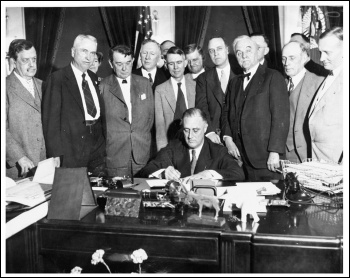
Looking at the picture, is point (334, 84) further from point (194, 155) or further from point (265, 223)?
point (265, 223)

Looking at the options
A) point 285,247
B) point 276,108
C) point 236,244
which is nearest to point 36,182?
point 236,244

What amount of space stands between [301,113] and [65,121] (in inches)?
80.8

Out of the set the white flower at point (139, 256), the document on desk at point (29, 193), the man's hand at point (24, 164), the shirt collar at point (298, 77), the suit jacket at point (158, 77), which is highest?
the suit jacket at point (158, 77)

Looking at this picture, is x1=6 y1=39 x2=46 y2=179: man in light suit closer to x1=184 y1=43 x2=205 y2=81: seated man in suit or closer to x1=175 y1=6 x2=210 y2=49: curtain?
x1=184 y1=43 x2=205 y2=81: seated man in suit

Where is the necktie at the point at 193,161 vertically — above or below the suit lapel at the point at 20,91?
below

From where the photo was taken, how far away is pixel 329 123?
9.77ft

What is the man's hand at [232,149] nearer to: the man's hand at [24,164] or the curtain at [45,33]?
the man's hand at [24,164]

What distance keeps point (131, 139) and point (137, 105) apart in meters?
0.33

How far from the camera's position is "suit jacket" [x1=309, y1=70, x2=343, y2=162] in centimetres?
293

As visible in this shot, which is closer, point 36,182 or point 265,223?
point 265,223

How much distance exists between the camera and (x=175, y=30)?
21.5ft

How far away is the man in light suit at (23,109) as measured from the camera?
3.33m

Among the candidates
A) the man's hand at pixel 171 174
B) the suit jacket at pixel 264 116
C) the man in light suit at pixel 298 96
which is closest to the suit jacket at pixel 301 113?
the man in light suit at pixel 298 96

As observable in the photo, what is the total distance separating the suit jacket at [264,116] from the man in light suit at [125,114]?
892 mm
